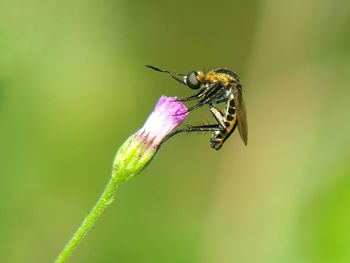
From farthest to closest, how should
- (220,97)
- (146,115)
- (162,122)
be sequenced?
(146,115) < (220,97) < (162,122)

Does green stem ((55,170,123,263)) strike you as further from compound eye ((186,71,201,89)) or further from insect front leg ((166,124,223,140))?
compound eye ((186,71,201,89))

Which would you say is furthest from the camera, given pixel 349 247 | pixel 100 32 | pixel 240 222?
pixel 100 32

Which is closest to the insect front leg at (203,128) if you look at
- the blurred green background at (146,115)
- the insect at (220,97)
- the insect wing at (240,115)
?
the insect at (220,97)

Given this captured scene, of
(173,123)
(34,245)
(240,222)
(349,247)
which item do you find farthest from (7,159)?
(349,247)

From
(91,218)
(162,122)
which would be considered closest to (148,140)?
(162,122)

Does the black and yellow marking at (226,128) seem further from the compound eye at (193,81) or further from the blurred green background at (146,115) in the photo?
the blurred green background at (146,115)

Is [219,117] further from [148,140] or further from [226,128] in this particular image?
[148,140]

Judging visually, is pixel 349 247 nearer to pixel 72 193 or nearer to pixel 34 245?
pixel 34 245
